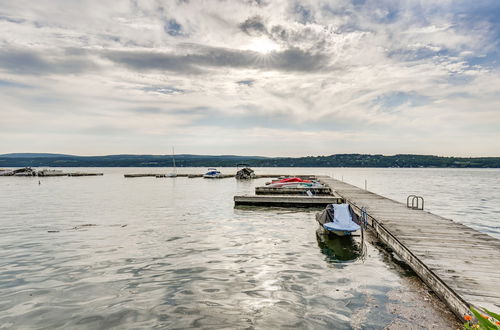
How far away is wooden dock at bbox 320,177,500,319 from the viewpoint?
25.3 ft

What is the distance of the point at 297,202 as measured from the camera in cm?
3016

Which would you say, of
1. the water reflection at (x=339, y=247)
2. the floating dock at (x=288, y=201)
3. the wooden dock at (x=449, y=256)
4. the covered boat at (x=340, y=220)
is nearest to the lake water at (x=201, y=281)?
the water reflection at (x=339, y=247)

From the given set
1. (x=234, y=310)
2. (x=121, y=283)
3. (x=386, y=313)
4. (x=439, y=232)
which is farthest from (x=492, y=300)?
(x=121, y=283)

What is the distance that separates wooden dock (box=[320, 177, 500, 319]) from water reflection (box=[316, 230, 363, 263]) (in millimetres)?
1402

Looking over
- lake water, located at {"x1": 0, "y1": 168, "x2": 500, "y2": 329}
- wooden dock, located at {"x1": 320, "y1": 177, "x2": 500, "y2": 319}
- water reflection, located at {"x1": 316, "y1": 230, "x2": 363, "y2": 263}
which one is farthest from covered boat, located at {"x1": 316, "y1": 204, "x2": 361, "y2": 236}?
wooden dock, located at {"x1": 320, "y1": 177, "x2": 500, "y2": 319}

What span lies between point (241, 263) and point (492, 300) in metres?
8.16

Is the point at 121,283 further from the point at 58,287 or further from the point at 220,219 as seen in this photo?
the point at 220,219

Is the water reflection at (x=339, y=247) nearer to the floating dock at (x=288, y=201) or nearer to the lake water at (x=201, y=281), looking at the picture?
the lake water at (x=201, y=281)

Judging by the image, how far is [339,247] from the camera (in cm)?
1574

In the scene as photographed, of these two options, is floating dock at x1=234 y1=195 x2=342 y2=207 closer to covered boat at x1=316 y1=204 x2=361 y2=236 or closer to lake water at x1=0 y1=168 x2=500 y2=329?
lake water at x1=0 y1=168 x2=500 y2=329

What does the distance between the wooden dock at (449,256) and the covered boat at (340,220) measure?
1539mm

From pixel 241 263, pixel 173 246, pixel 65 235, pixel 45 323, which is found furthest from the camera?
pixel 65 235

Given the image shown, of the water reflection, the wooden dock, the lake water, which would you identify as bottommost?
the water reflection

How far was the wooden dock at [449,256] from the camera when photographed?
304 inches
